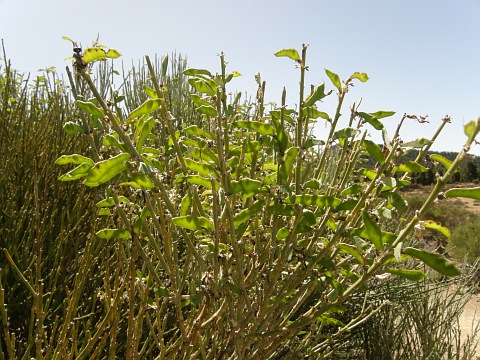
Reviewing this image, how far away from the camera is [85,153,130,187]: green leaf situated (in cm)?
75

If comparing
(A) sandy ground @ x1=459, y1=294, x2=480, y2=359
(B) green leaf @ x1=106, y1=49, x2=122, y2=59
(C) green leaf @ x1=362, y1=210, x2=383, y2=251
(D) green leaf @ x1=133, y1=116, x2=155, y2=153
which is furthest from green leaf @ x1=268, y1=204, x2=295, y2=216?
(A) sandy ground @ x1=459, y1=294, x2=480, y2=359

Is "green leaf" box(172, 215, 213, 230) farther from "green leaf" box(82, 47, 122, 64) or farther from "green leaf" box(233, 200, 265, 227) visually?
"green leaf" box(82, 47, 122, 64)

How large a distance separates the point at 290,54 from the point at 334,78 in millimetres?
124

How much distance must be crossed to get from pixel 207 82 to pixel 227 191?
284 mm

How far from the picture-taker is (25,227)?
7.96 ft

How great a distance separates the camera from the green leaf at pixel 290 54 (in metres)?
1.00

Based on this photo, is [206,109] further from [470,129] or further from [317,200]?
[470,129]

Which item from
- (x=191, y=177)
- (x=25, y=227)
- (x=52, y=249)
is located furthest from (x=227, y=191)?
(x=25, y=227)

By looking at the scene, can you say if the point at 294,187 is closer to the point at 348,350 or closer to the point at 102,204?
the point at 102,204

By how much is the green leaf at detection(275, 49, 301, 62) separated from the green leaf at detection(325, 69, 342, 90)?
0.09 m

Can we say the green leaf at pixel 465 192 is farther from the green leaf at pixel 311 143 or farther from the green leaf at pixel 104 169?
the green leaf at pixel 104 169

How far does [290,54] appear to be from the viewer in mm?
1010

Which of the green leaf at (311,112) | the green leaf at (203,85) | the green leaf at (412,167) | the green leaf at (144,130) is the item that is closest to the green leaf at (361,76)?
the green leaf at (311,112)

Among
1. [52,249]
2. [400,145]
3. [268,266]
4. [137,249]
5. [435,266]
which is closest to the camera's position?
[435,266]
